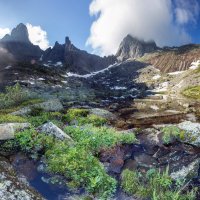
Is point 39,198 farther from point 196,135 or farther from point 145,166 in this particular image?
point 196,135

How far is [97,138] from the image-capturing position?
737 inches

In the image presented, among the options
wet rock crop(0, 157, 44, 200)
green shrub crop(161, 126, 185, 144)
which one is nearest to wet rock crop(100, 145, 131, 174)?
green shrub crop(161, 126, 185, 144)

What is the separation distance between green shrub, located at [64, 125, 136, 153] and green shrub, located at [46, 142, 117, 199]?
69.4 inches

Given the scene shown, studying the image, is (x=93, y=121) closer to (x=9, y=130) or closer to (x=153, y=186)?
(x=9, y=130)

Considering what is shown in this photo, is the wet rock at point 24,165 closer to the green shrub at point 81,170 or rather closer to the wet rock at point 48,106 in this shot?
the green shrub at point 81,170

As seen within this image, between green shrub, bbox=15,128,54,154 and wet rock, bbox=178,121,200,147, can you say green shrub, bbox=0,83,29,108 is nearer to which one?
green shrub, bbox=15,128,54,154

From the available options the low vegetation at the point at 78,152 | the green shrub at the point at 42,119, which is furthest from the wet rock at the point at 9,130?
the green shrub at the point at 42,119

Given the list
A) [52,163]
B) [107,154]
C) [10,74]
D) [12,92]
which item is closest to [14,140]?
[52,163]

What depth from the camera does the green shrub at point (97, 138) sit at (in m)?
18.0

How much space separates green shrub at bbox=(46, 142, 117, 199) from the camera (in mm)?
13172

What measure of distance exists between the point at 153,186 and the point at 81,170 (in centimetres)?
352

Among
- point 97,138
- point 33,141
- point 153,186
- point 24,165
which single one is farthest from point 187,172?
point 33,141

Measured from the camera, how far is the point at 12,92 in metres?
53.5

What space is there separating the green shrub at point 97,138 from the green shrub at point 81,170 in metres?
1.76
